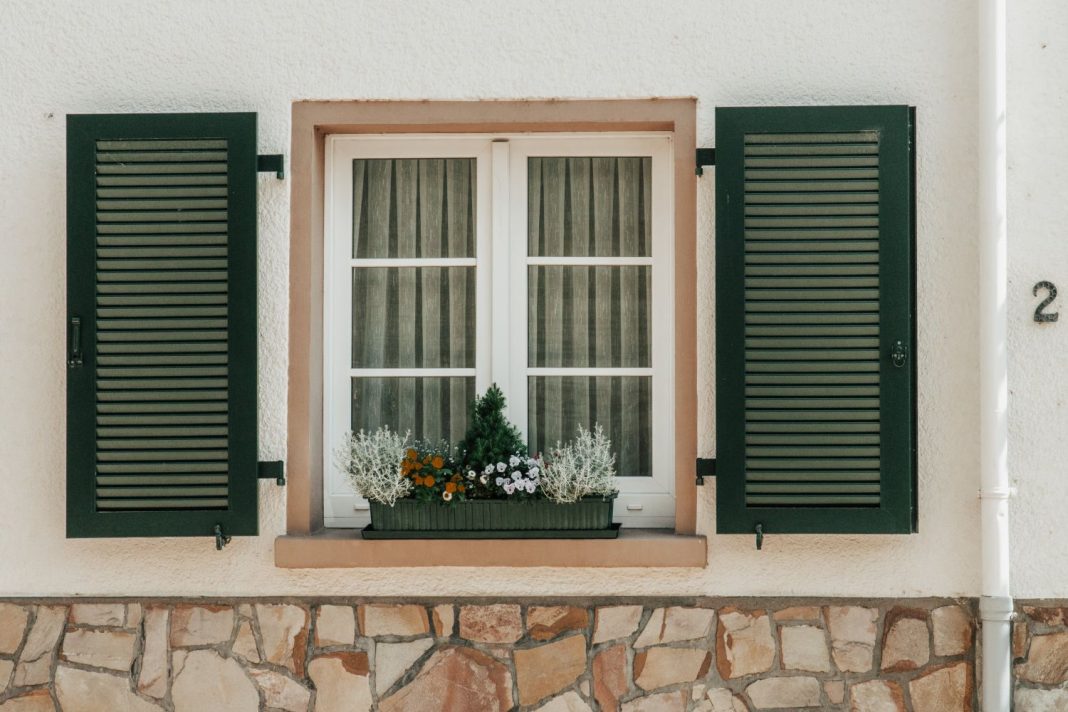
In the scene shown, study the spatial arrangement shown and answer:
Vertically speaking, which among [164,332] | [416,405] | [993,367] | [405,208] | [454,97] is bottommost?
[416,405]

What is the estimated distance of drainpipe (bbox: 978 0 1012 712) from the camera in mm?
4039

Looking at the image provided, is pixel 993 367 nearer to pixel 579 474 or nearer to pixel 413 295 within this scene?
pixel 579 474

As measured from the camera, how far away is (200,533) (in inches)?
163

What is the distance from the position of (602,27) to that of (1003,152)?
1.56 metres

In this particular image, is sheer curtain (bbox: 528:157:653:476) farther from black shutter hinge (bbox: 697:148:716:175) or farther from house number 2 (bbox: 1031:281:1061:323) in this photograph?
house number 2 (bbox: 1031:281:1061:323)

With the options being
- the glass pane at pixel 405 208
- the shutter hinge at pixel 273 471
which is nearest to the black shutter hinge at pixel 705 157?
the glass pane at pixel 405 208

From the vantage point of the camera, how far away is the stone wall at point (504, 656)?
13.6 feet

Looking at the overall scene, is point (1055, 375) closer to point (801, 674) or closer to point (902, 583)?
point (902, 583)

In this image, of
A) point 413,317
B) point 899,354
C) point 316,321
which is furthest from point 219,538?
point 899,354

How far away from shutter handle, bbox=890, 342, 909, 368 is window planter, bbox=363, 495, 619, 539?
1171 millimetres

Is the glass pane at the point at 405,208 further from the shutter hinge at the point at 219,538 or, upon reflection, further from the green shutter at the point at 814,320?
the shutter hinge at the point at 219,538

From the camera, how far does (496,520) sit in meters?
4.13

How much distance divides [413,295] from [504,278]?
382 mm

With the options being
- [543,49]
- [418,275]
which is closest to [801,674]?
[418,275]
